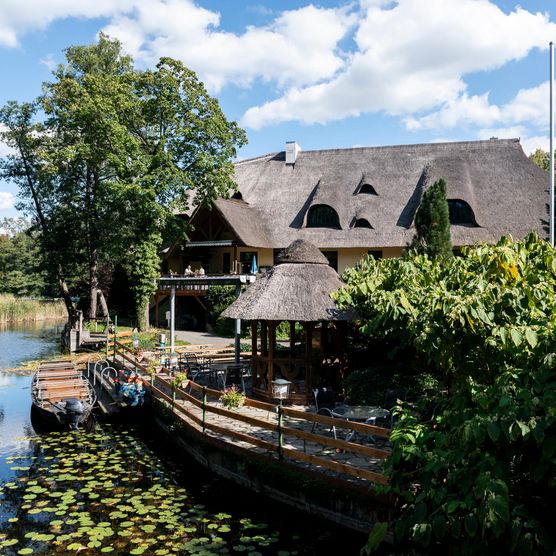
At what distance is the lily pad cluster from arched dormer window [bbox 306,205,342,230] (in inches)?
847

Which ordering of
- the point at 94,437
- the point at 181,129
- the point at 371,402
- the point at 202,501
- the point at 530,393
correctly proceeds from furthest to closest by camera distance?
the point at 181,129 → the point at 94,437 → the point at 371,402 → the point at 202,501 → the point at 530,393

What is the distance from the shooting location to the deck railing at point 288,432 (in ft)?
27.2

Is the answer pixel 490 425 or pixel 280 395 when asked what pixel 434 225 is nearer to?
pixel 280 395

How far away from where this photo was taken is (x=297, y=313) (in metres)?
13.5

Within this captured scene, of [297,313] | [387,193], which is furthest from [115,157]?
[297,313]

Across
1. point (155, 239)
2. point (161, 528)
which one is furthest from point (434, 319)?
point (155, 239)

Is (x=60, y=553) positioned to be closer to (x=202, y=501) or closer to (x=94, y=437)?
(x=202, y=501)

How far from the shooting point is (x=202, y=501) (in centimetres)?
965

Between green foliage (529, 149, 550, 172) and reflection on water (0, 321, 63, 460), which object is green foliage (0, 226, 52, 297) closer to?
reflection on water (0, 321, 63, 460)

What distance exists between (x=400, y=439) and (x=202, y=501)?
5627 mm

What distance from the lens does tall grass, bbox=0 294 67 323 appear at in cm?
4447

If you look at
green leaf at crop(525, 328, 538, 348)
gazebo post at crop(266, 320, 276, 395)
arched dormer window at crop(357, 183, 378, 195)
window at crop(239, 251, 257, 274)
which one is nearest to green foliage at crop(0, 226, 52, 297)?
window at crop(239, 251, 257, 274)

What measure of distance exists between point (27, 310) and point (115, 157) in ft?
79.0

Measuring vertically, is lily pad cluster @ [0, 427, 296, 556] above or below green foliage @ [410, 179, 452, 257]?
below
